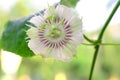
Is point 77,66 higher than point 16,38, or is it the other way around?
point 77,66

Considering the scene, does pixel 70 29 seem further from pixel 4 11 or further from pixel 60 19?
pixel 4 11

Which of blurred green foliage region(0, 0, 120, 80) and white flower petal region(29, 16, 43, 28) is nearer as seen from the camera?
white flower petal region(29, 16, 43, 28)

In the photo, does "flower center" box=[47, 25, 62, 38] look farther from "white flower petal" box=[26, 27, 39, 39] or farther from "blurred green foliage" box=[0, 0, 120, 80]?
"blurred green foliage" box=[0, 0, 120, 80]

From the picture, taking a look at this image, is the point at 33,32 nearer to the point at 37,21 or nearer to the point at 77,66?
the point at 37,21


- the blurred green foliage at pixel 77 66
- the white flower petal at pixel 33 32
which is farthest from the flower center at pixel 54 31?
the blurred green foliage at pixel 77 66

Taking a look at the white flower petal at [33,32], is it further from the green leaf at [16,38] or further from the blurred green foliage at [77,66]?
the blurred green foliage at [77,66]

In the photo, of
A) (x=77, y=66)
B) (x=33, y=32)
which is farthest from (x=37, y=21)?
(x=77, y=66)

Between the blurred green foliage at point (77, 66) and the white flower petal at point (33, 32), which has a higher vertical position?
the blurred green foliage at point (77, 66)

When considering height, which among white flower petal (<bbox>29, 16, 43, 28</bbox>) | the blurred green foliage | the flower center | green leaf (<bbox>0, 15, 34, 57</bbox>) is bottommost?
the flower center

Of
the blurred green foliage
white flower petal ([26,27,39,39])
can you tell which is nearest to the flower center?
white flower petal ([26,27,39,39])
